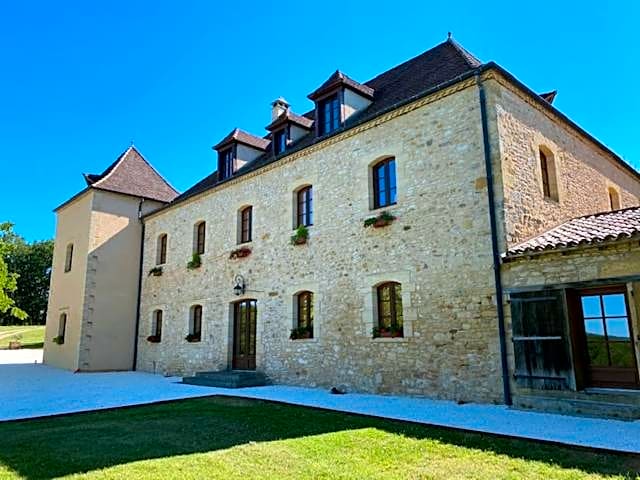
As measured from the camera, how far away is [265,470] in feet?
13.5

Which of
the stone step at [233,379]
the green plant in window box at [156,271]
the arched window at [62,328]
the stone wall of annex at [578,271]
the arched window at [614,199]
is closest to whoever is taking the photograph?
the stone wall of annex at [578,271]

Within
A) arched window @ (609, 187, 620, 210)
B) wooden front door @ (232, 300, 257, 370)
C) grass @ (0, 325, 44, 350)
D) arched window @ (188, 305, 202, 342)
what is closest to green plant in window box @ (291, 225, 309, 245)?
wooden front door @ (232, 300, 257, 370)

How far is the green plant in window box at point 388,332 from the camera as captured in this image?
8.78m

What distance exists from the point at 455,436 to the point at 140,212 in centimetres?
1522

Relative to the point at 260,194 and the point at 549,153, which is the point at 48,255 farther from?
the point at 549,153

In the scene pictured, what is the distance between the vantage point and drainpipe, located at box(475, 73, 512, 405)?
725 cm

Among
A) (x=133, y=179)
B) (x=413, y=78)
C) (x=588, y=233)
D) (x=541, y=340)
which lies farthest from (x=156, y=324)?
(x=588, y=233)

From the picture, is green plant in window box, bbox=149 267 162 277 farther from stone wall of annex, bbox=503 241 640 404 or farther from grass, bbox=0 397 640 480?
stone wall of annex, bbox=503 241 640 404

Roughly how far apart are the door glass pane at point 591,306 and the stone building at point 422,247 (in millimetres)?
174

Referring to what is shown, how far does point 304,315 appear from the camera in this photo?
432 inches

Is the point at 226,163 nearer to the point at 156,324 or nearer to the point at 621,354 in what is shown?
the point at 156,324

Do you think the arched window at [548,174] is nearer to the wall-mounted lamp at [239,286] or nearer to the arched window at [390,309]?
the arched window at [390,309]

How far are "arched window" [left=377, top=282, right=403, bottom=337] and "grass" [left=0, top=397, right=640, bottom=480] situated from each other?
257 cm

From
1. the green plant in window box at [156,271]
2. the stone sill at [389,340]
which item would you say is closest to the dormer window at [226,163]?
the green plant in window box at [156,271]
